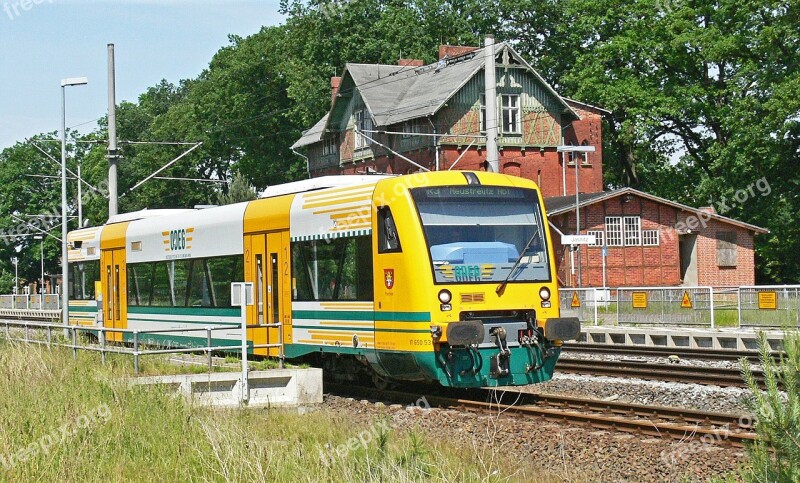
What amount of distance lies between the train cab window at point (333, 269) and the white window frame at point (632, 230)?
1346 inches

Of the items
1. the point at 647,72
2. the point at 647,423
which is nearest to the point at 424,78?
the point at 647,72

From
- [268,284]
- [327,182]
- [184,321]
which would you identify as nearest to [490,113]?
[184,321]

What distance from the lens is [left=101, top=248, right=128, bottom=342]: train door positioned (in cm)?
2598

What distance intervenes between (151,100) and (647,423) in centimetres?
9853

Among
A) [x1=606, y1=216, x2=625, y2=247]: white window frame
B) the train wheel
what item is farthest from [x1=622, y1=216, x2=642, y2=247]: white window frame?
the train wheel

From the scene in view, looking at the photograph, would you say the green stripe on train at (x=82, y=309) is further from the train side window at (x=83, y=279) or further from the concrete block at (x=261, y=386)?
the concrete block at (x=261, y=386)

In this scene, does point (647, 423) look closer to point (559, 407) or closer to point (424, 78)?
point (559, 407)

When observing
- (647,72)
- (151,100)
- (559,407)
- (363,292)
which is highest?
(151,100)

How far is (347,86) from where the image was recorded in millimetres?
60906

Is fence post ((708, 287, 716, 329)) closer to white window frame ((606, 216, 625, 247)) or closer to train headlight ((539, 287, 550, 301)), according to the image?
train headlight ((539, 287, 550, 301))

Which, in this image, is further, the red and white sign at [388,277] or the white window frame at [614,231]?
the white window frame at [614,231]

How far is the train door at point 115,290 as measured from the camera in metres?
26.0

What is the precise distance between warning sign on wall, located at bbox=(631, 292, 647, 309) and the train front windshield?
1509cm

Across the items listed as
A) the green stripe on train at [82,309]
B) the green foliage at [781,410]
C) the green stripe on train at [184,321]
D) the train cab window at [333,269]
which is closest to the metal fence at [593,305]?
the green stripe on train at [184,321]
